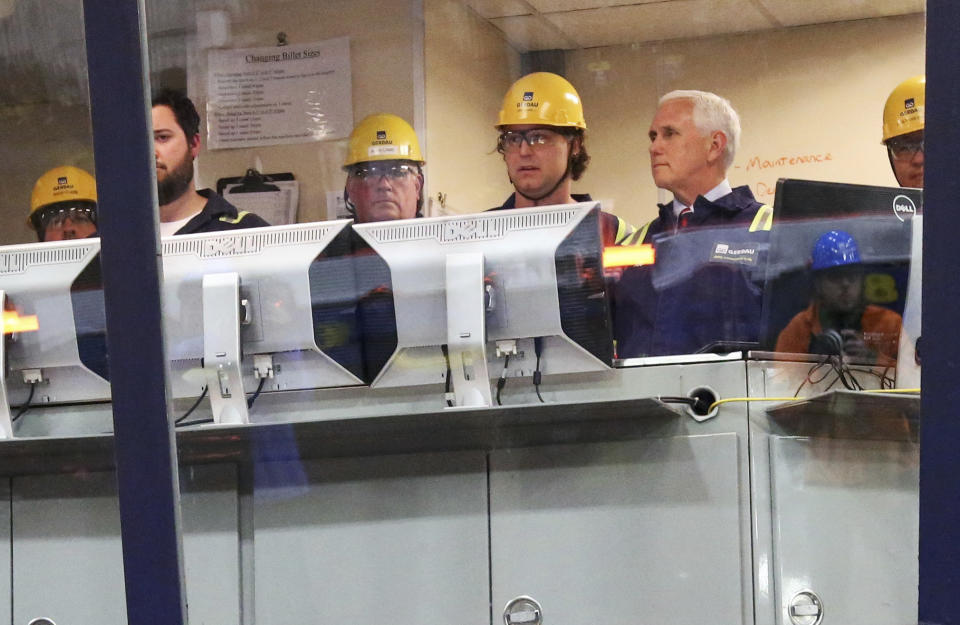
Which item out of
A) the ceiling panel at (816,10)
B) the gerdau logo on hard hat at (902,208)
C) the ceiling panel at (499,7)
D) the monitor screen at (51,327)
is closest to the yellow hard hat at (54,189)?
the monitor screen at (51,327)

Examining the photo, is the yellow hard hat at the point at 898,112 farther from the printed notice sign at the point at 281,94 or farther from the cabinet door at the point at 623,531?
the printed notice sign at the point at 281,94

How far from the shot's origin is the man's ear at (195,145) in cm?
265

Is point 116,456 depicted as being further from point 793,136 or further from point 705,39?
point 793,136

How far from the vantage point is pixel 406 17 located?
11.9 ft

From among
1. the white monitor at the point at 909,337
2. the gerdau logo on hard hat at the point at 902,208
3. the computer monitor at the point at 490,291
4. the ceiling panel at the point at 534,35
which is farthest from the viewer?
the ceiling panel at the point at 534,35

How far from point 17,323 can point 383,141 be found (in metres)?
1.09

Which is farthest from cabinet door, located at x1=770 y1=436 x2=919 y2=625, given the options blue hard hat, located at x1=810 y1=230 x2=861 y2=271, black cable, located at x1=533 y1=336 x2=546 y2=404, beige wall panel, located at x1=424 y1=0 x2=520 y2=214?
beige wall panel, located at x1=424 y1=0 x2=520 y2=214

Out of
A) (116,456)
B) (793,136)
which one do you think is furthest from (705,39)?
(116,456)

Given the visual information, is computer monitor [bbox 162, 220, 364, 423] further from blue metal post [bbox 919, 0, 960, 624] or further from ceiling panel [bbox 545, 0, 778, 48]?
ceiling panel [bbox 545, 0, 778, 48]

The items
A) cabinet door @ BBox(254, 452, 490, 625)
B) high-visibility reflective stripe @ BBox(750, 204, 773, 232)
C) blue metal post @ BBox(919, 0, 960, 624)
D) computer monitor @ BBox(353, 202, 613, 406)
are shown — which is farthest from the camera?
high-visibility reflective stripe @ BBox(750, 204, 773, 232)

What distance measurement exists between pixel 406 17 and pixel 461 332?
1865 mm

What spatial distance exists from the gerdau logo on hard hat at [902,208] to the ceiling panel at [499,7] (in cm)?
162

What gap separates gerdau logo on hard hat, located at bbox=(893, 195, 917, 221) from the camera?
1848mm

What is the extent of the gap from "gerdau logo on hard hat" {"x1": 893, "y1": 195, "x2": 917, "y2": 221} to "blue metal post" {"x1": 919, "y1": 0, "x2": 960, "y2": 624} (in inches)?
23.8
